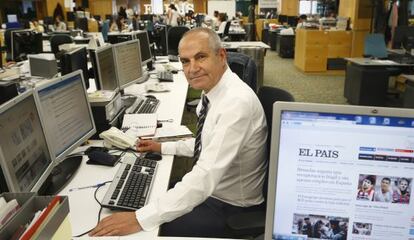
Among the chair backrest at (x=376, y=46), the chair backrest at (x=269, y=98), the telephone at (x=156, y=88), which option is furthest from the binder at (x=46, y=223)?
the chair backrest at (x=376, y=46)

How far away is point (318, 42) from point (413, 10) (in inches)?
87.1

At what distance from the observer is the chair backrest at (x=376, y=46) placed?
625 centimetres

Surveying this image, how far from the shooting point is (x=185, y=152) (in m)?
2.15

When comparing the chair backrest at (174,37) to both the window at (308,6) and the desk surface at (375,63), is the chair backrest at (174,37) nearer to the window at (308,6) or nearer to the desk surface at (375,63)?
the desk surface at (375,63)

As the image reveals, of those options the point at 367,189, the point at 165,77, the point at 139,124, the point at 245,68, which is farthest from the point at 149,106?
the point at 367,189

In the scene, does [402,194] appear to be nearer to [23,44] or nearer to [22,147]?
Answer: [22,147]

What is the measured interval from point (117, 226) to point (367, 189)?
0.87 meters

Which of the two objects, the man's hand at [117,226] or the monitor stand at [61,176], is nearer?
the man's hand at [117,226]

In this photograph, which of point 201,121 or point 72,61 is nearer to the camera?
point 201,121

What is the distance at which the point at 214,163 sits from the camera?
1504 millimetres

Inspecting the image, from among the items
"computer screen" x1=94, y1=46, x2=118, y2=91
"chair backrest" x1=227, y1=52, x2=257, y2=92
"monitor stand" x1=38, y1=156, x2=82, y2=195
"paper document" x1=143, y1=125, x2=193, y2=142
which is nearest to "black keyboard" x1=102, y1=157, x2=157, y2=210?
"monitor stand" x1=38, y1=156, x2=82, y2=195

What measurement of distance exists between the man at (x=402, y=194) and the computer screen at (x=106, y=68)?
2.32 meters

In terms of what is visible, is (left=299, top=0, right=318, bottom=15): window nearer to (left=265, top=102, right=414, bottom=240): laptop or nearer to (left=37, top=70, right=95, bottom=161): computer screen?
(left=37, top=70, right=95, bottom=161): computer screen

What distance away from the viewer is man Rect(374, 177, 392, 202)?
3.06 feet
